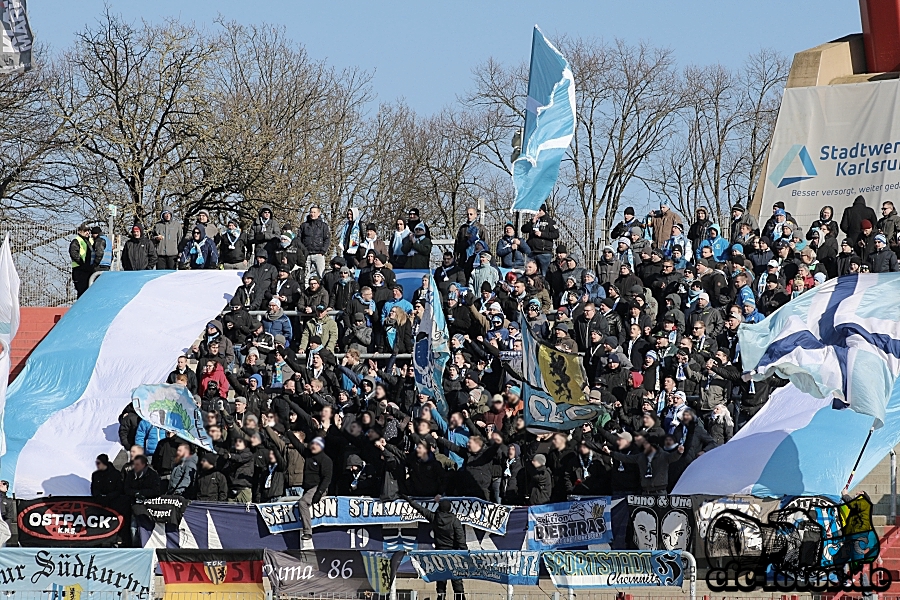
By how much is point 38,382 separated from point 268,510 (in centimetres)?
796

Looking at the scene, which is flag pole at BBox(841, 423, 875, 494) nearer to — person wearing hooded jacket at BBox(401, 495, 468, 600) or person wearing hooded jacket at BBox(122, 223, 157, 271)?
person wearing hooded jacket at BBox(401, 495, 468, 600)

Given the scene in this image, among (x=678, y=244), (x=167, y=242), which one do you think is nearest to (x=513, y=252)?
(x=678, y=244)

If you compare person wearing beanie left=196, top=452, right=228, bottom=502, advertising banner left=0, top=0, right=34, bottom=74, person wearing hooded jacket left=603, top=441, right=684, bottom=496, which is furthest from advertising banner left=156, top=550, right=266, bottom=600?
advertising banner left=0, top=0, right=34, bottom=74

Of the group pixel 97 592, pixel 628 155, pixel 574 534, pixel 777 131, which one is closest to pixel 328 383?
pixel 574 534

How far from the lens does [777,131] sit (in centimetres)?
2922

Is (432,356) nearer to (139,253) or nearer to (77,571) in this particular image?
(77,571)

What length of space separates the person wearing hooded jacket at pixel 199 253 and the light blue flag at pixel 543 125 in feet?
18.2

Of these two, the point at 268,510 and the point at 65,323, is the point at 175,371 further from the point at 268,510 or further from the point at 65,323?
the point at 268,510

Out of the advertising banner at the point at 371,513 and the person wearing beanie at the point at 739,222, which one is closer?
the advertising banner at the point at 371,513

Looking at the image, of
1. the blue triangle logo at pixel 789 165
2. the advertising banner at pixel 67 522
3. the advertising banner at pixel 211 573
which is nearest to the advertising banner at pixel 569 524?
the advertising banner at pixel 211 573

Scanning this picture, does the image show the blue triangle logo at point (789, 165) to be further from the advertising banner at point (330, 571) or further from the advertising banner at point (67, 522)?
the advertising banner at point (330, 571)

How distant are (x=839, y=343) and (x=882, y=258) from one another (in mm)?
5302

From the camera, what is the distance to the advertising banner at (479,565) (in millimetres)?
14430

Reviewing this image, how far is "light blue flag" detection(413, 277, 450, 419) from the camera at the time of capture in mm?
19828
